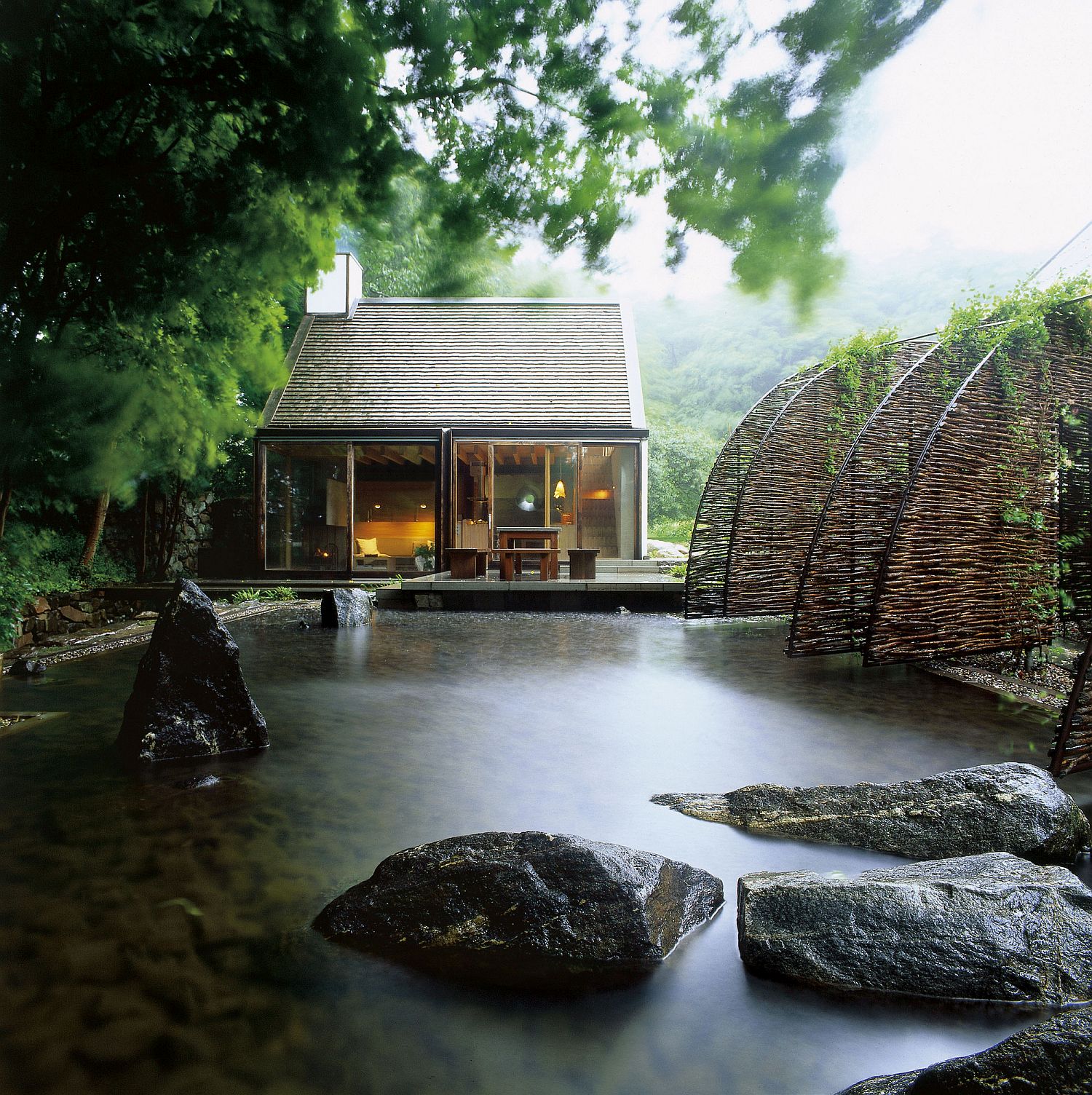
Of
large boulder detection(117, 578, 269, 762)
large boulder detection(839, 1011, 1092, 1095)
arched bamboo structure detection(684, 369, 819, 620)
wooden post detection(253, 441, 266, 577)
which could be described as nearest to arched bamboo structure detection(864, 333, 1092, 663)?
arched bamboo structure detection(684, 369, 819, 620)

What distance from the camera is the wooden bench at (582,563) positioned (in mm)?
11664

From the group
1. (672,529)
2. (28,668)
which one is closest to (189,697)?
(28,668)

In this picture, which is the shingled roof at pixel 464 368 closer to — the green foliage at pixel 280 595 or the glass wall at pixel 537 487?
the glass wall at pixel 537 487

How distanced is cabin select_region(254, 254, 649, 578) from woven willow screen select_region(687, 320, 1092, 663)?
27.8 feet

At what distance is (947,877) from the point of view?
213 centimetres

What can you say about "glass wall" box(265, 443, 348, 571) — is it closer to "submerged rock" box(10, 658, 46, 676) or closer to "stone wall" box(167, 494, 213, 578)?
"stone wall" box(167, 494, 213, 578)

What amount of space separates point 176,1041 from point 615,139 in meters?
2.40

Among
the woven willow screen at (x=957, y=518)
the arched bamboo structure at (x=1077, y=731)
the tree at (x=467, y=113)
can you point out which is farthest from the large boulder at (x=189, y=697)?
the woven willow screen at (x=957, y=518)

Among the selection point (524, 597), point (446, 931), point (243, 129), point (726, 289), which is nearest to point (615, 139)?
point (726, 289)

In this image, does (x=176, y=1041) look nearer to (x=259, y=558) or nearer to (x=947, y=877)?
(x=947, y=877)

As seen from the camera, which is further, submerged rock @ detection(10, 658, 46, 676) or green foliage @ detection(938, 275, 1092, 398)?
submerged rock @ detection(10, 658, 46, 676)

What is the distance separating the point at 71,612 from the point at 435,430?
6.81 meters

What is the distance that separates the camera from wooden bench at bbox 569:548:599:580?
1166 cm

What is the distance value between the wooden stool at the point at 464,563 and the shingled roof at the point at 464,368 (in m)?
3.26
